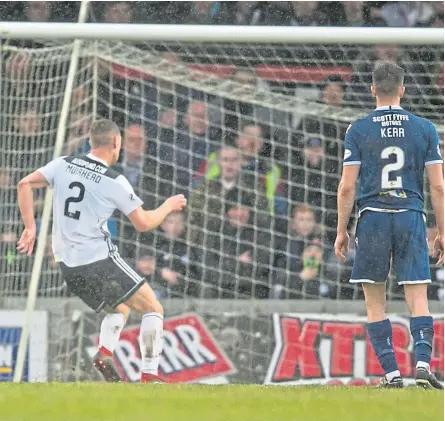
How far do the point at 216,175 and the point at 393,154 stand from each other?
12.1 ft

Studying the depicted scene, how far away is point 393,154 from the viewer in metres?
5.86

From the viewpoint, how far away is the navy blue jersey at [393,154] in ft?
19.2

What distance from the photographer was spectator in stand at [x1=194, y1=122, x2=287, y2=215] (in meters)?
9.42

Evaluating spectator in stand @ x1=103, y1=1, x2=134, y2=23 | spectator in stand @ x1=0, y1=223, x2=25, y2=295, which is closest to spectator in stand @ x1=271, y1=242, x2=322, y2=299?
spectator in stand @ x1=0, y1=223, x2=25, y2=295

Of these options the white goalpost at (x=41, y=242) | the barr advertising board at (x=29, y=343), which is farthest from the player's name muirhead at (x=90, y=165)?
the barr advertising board at (x=29, y=343)

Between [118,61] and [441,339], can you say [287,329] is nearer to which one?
[441,339]

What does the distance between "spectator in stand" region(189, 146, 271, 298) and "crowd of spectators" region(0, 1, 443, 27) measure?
189 centimetres

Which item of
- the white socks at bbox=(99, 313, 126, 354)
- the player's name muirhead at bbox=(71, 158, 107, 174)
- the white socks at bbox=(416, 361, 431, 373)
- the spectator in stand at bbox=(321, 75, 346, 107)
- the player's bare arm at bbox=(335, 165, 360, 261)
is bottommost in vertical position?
the white socks at bbox=(416, 361, 431, 373)

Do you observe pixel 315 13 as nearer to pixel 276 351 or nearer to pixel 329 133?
pixel 329 133

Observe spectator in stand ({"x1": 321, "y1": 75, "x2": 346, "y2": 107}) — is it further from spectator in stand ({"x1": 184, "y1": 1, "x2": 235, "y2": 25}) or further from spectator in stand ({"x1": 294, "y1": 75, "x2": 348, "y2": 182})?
spectator in stand ({"x1": 184, "y1": 1, "x2": 235, "y2": 25})

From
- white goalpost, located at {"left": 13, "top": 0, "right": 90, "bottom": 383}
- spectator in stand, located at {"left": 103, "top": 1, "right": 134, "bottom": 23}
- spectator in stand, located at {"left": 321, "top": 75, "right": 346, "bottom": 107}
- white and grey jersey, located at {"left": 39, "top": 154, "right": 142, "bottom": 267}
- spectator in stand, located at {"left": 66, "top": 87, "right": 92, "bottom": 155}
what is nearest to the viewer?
white and grey jersey, located at {"left": 39, "top": 154, "right": 142, "bottom": 267}

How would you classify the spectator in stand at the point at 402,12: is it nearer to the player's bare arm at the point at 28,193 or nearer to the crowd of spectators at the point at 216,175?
the crowd of spectators at the point at 216,175

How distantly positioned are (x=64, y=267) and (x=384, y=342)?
2250 mm

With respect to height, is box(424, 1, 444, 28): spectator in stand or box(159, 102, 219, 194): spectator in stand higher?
box(424, 1, 444, 28): spectator in stand
